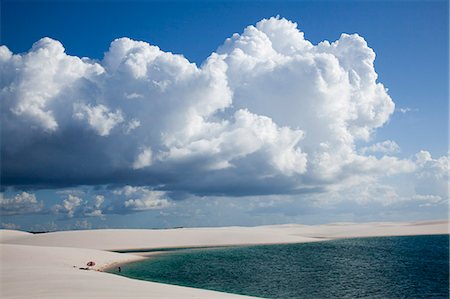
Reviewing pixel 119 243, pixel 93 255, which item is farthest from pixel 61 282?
pixel 119 243

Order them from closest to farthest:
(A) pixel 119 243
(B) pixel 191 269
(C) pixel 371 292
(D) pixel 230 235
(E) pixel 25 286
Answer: (E) pixel 25 286 → (C) pixel 371 292 → (B) pixel 191 269 → (A) pixel 119 243 → (D) pixel 230 235

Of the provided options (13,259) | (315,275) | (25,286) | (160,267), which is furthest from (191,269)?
(25,286)

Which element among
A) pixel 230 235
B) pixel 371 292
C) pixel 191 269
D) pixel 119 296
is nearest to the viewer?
pixel 119 296

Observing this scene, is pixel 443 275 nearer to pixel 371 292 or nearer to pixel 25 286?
pixel 371 292

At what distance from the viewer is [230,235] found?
12506 cm

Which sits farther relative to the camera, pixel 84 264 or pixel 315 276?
pixel 84 264

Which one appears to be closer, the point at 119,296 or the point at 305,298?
the point at 119,296

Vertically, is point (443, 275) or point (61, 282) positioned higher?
point (61, 282)

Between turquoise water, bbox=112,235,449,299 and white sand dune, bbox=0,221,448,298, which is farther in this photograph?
turquoise water, bbox=112,235,449,299

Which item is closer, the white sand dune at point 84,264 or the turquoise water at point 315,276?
the white sand dune at point 84,264

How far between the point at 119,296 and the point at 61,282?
8087 millimetres

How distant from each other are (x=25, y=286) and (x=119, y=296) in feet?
29.2

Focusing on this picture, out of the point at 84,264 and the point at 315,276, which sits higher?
the point at 315,276

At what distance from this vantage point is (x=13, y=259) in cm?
4519
